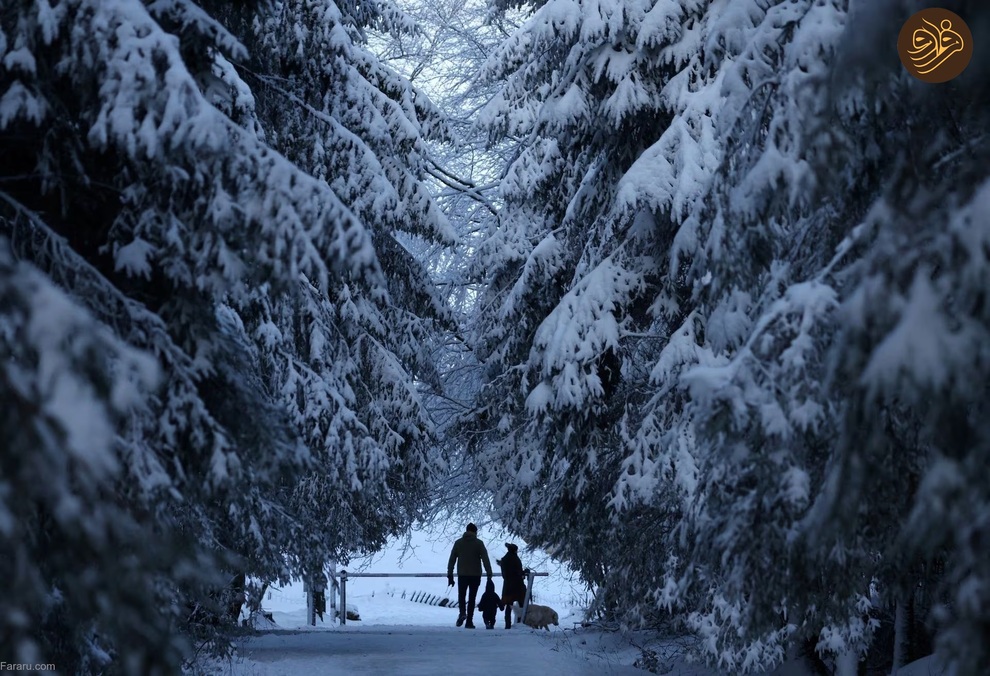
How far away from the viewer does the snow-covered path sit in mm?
12273

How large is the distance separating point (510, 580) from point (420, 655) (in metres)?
6.15

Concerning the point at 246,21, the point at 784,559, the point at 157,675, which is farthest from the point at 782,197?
the point at 246,21

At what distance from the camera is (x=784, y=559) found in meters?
5.20

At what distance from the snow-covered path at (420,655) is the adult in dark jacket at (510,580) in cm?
214

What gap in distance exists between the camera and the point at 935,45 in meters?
4.31

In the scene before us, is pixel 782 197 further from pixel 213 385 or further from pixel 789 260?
pixel 213 385

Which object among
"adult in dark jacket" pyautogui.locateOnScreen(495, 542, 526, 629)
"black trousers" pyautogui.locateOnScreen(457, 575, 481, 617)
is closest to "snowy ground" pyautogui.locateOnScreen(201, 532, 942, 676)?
"adult in dark jacket" pyautogui.locateOnScreen(495, 542, 526, 629)

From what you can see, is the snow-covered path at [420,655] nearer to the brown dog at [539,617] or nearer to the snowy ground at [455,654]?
the snowy ground at [455,654]

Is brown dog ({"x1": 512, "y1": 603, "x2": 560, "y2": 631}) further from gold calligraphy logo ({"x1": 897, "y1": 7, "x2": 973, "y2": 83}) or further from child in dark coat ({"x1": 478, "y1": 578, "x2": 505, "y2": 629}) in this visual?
gold calligraphy logo ({"x1": 897, "y1": 7, "x2": 973, "y2": 83})

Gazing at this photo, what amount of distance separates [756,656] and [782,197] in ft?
17.3

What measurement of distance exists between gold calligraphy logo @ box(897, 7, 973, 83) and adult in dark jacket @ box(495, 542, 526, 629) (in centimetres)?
1536

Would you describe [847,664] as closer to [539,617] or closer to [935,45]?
[935,45]

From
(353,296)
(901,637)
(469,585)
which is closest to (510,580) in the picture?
(469,585)

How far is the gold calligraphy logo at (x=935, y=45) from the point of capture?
3994 millimetres
